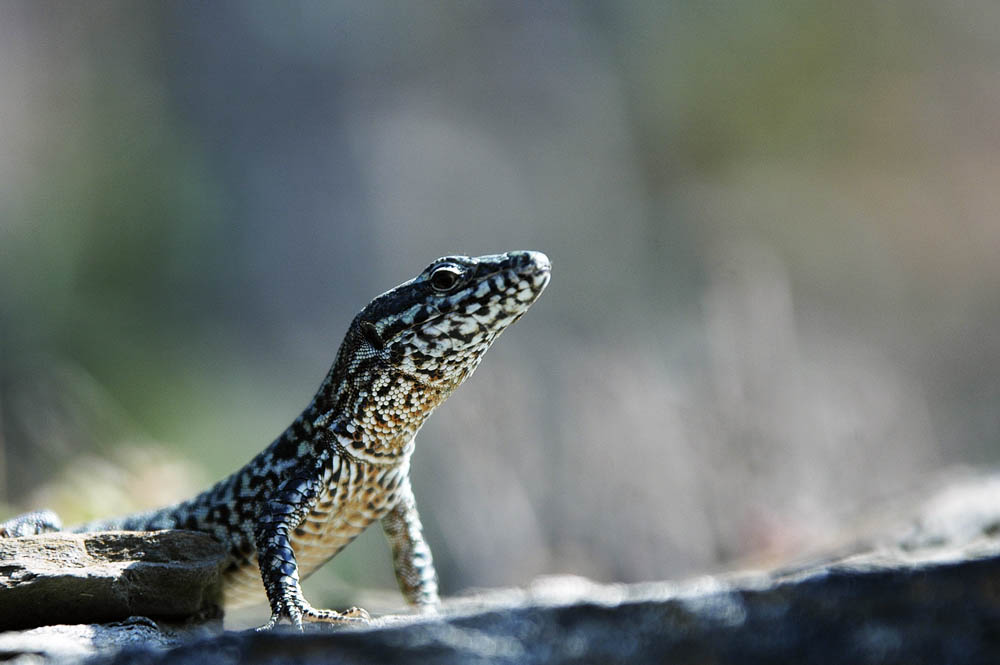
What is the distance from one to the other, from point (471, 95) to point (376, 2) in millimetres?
3434

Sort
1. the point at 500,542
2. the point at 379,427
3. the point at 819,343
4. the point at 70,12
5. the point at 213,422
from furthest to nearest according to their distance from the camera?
the point at 70,12 < the point at 819,343 < the point at 213,422 < the point at 500,542 < the point at 379,427

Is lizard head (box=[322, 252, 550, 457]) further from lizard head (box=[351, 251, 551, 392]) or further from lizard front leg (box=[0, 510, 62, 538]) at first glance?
lizard front leg (box=[0, 510, 62, 538])

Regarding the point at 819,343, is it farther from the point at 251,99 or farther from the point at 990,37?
the point at 251,99

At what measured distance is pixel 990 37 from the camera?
932 inches

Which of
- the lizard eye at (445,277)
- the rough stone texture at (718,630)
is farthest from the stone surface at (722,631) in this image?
the lizard eye at (445,277)

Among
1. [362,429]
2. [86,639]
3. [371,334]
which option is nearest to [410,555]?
[362,429]

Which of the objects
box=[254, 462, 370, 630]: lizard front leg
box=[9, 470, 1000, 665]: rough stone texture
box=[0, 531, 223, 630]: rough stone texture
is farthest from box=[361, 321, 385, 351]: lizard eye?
box=[9, 470, 1000, 665]: rough stone texture

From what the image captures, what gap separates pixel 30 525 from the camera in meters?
4.95

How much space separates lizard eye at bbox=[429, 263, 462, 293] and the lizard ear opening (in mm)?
360

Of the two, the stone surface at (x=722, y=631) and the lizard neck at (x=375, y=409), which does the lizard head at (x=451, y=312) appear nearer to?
the lizard neck at (x=375, y=409)

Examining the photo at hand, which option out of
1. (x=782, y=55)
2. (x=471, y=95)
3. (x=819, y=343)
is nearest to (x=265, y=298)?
(x=471, y=95)

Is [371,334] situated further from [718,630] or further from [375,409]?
[718,630]

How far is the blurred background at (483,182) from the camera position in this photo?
19.6 meters

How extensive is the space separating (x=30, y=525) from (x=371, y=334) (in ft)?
6.28
